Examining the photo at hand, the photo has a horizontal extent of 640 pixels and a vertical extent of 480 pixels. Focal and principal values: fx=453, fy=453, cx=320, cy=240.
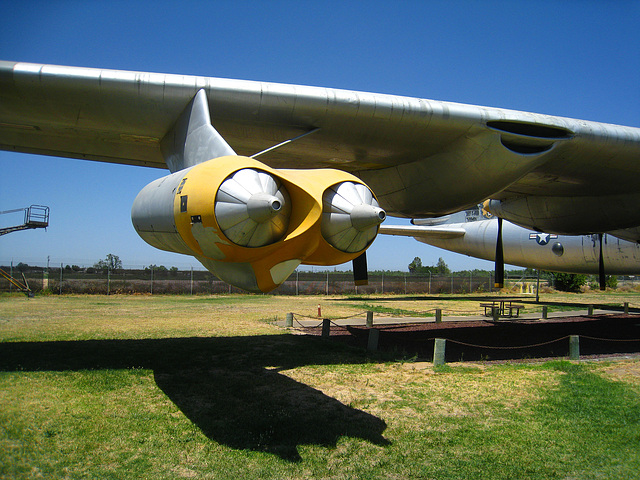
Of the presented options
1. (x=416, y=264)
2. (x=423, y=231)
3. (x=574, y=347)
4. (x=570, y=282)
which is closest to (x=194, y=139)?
(x=574, y=347)

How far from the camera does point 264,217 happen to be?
506cm

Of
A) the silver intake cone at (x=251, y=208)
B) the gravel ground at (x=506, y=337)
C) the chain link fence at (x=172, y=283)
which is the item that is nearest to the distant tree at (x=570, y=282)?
the chain link fence at (x=172, y=283)

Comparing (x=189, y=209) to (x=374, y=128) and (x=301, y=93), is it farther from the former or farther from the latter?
(x=374, y=128)

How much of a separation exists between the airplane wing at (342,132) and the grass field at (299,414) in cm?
470

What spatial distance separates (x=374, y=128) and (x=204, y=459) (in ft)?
23.0

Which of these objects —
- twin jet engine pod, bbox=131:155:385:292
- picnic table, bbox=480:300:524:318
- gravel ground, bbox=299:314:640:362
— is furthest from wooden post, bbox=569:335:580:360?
picnic table, bbox=480:300:524:318

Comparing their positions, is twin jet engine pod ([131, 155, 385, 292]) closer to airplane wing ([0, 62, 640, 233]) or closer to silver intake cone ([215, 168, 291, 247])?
silver intake cone ([215, 168, 291, 247])

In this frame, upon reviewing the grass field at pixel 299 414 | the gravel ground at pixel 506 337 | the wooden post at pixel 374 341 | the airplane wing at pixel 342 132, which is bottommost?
the gravel ground at pixel 506 337

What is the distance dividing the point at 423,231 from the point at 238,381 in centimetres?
2693

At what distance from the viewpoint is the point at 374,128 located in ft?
31.6

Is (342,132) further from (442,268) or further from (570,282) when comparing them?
(442,268)

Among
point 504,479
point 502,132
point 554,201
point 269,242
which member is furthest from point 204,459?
point 554,201

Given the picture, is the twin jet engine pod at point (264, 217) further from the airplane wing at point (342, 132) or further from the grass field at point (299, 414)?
the airplane wing at point (342, 132)

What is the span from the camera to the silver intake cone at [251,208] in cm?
504
